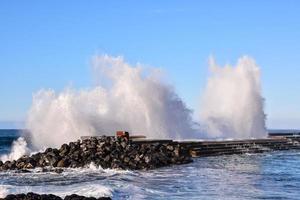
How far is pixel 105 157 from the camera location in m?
25.1

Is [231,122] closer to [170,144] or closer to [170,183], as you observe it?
[170,144]

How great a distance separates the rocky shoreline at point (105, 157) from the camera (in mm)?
24516

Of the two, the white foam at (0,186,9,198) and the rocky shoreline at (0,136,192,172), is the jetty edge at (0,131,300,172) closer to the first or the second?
the rocky shoreline at (0,136,192,172)

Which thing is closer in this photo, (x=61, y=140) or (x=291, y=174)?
(x=291, y=174)

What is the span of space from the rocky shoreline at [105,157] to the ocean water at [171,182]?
0.81 meters

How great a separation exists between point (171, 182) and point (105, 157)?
256 inches

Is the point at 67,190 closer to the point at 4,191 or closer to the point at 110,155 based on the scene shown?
the point at 4,191

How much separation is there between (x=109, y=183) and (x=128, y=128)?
26.0m

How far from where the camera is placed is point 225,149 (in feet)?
116

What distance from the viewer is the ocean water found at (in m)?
16.4

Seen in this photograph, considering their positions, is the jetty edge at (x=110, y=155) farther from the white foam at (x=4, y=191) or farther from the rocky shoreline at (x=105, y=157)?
the white foam at (x=4, y=191)

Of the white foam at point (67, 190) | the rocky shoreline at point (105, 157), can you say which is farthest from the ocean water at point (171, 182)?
the rocky shoreline at point (105, 157)

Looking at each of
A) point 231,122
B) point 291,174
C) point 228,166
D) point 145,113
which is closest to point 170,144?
point 228,166

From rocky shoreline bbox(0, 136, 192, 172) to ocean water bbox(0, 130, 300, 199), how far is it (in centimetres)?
81
